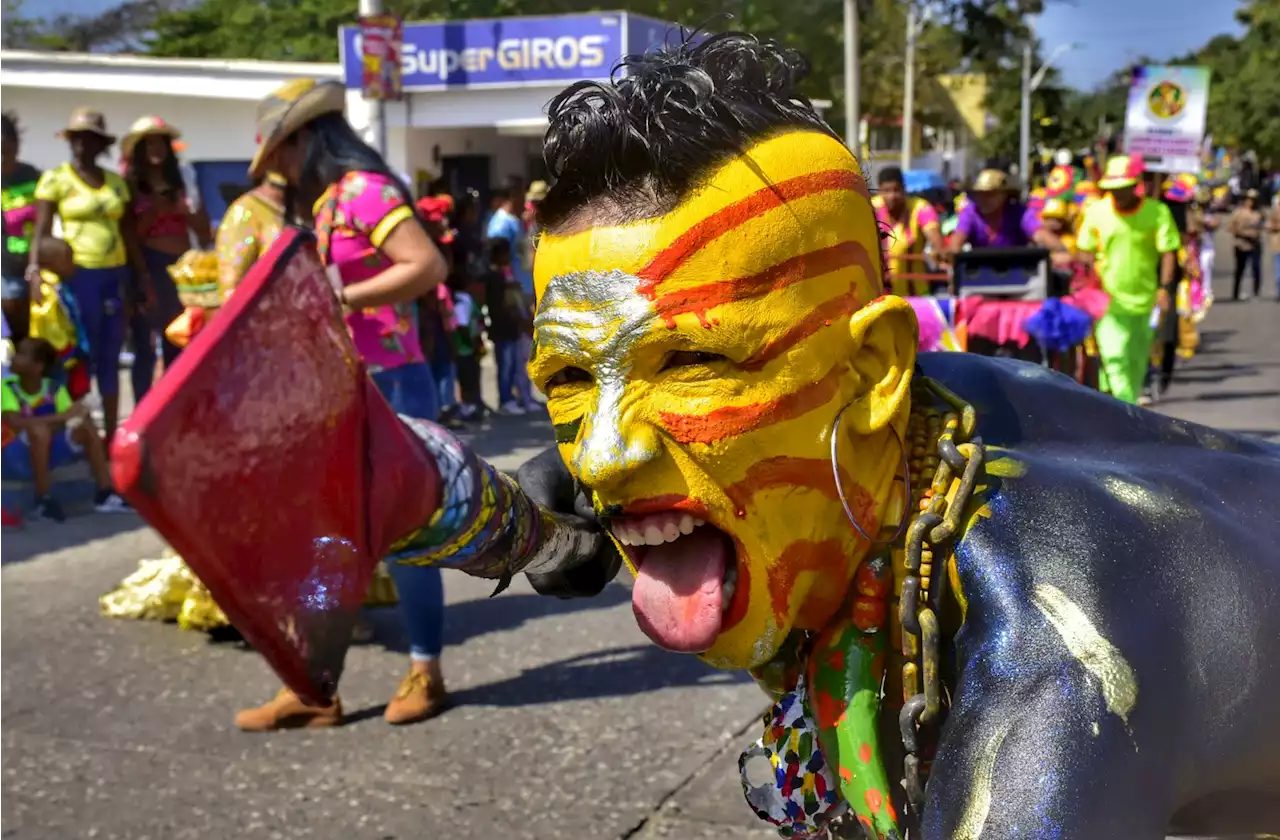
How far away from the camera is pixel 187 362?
1.39 meters

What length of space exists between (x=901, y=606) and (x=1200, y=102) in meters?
15.3

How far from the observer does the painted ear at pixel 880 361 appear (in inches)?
64.9

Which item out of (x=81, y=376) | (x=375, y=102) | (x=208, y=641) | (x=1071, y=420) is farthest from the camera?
(x=375, y=102)

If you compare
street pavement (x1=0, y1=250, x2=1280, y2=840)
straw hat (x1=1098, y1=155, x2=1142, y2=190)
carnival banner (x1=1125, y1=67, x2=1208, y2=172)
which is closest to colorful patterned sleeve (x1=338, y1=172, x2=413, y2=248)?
street pavement (x1=0, y1=250, x2=1280, y2=840)

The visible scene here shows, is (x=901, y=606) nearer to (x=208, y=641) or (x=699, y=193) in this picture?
(x=699, y=193)

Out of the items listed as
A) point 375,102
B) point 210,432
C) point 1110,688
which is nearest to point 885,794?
point 1110,688

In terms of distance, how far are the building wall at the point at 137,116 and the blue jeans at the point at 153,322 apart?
44.3 ft

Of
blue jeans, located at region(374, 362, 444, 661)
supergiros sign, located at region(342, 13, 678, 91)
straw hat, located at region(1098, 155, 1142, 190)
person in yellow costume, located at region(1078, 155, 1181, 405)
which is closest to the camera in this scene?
blue jeans, located at region(374, 362, 444, 661)

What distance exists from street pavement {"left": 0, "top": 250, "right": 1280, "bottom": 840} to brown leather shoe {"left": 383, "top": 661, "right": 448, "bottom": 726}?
0.14ft

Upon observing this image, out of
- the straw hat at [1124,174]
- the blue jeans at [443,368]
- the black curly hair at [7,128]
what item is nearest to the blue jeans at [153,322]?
the black curly hair at [7,128]

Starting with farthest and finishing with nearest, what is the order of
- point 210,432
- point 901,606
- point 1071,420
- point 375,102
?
point 375,102 → point 1071,420 → point 901,606 → point 210,432

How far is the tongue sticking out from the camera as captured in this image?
1.63 meters

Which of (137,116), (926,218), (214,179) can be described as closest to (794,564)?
(926,218)

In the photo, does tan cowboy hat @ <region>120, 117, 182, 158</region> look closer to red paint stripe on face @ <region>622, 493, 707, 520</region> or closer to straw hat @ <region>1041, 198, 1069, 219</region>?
straw hat @ <region>1041, 198, 1069, 219</region>
